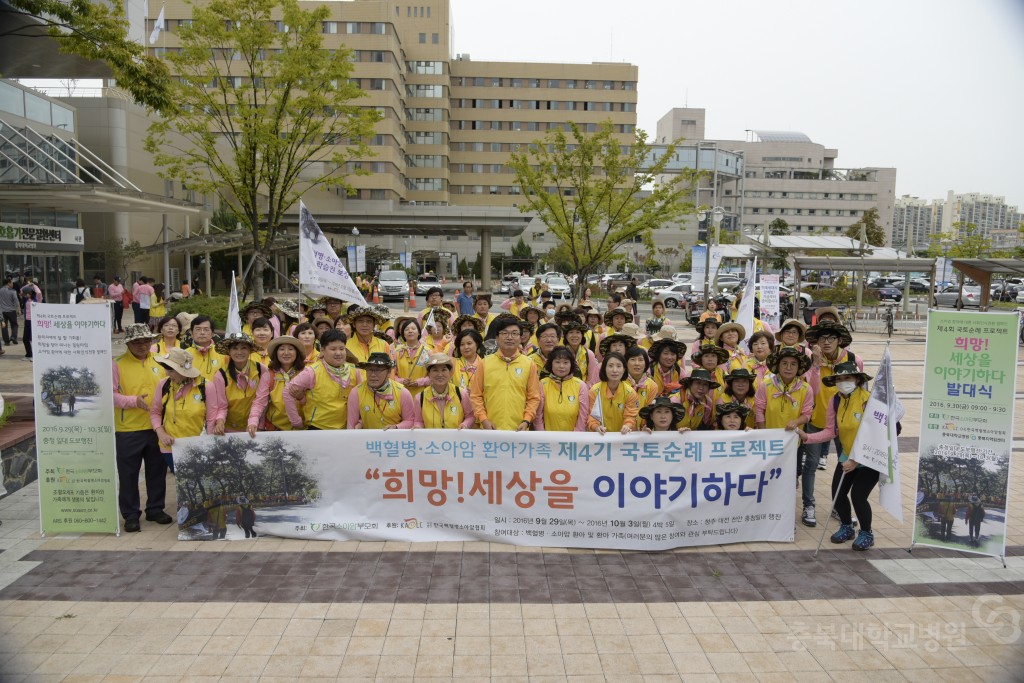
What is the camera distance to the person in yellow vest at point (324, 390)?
628 centimetres

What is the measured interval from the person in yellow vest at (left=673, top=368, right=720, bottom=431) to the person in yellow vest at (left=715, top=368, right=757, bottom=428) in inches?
4.5

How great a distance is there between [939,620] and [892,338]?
22588mm

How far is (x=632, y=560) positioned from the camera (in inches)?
235

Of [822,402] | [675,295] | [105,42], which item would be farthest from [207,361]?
[675,295]

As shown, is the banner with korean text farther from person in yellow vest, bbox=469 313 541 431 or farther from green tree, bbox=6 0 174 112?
green tree, bbox=6 0 174 112

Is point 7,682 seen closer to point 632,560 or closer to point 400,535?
point 400,535

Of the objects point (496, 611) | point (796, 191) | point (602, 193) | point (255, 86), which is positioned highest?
point (796, 191)

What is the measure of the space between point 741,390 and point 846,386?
0.87 m

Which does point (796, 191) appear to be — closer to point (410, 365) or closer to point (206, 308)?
point (206, 308)

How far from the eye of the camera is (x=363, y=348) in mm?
7949

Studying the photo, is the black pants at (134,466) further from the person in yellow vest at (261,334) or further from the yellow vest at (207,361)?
the person in yellow vest at (261,334)

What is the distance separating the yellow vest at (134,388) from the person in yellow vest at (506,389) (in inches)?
112

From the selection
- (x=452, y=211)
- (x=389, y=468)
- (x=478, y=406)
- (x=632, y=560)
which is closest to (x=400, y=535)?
(x=389, y=468)

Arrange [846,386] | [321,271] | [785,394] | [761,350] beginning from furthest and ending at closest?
[321,271], [761,350], [785,394], [846,386]
